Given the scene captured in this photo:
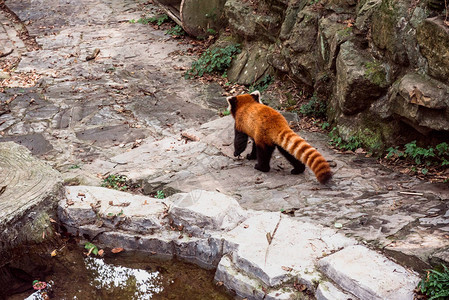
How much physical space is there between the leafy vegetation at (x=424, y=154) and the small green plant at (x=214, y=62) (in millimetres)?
5333

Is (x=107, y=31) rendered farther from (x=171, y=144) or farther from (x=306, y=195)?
(x=306, y=195)

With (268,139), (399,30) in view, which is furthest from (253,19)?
(268,139)

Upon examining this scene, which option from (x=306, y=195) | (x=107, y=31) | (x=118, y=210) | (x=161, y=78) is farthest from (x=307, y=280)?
(x=107, y=31)

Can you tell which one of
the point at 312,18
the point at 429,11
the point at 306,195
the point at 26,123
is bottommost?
the point at 26,123

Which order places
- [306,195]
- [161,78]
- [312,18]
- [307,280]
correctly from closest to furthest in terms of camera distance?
[307,280] → [306,195] → [312,18] → [161,78]

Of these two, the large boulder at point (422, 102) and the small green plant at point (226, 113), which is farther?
the small green plant at point (226, 113)

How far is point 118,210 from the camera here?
509cm

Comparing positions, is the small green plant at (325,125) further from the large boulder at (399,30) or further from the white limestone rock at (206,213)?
the white limestone rock at (206,213)

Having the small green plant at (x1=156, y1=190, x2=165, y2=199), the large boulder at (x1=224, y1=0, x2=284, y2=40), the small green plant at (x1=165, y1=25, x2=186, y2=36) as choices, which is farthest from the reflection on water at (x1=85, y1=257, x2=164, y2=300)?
the small green plant at (x1=165, y1=25, x2=186, y2=36)

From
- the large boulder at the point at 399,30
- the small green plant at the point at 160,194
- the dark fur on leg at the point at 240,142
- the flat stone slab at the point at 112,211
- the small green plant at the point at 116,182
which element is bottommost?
the small green plant at the point at 116,182

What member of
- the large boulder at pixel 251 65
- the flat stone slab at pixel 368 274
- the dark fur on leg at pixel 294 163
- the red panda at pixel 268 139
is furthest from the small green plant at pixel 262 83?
the flat stone slab at pixel 368 274

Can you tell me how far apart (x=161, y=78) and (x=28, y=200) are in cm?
646

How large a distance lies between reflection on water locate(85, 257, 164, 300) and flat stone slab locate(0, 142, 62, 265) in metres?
0.66

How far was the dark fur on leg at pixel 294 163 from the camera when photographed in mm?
6301
